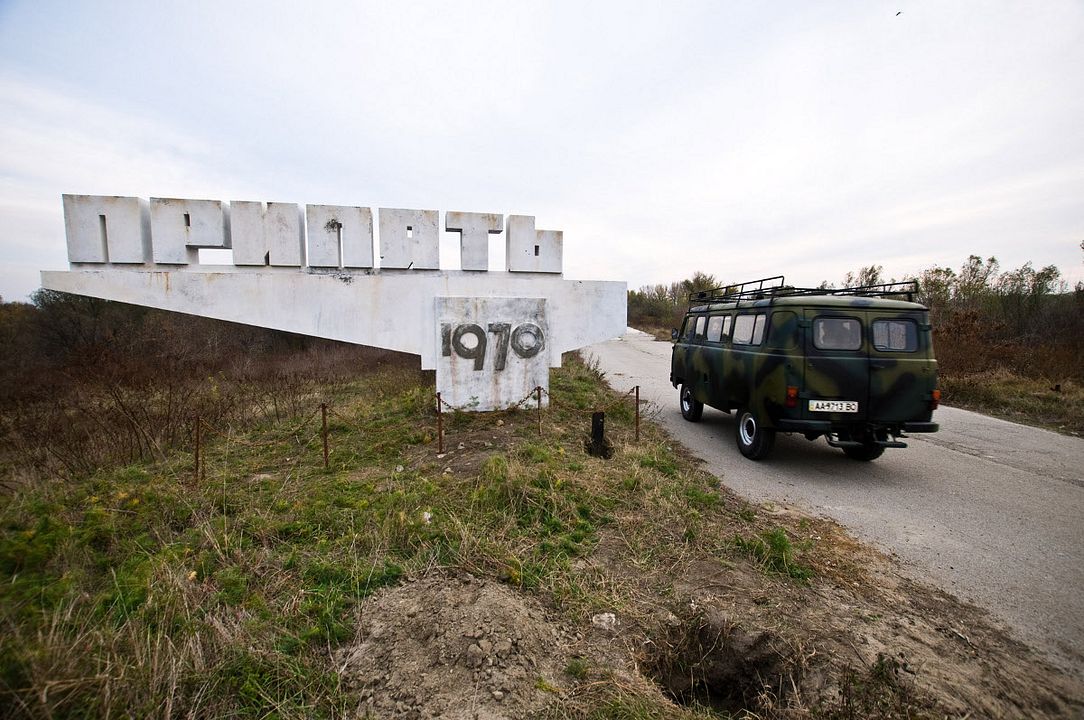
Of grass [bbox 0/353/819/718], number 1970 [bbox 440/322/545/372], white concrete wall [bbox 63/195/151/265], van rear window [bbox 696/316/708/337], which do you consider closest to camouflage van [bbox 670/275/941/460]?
grass [bbox 0/353/819/718]

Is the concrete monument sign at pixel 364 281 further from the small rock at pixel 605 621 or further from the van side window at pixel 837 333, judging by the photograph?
the small rock at pixel 605 621

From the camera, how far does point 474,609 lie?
2.83 metres

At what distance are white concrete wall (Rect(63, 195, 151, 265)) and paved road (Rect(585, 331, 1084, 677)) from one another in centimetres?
850

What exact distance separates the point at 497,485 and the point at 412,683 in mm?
2242

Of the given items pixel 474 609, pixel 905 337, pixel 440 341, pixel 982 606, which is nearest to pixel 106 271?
pixel 440 341

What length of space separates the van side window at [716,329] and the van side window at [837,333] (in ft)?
5.34

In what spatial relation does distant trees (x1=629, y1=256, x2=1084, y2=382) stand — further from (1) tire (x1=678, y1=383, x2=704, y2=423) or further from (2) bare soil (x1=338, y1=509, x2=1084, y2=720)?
(2) bare soil (x1=338, y1=509, x2=1084, y2=720)

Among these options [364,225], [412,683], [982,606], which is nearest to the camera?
[412,683]

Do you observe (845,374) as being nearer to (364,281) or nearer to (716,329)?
(716,329)

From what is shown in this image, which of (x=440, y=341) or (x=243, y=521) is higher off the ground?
(x=440, y=341)

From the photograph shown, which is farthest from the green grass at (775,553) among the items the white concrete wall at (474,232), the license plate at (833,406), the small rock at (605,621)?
the white concrete wall at (474,232)

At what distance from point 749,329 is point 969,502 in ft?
9.70

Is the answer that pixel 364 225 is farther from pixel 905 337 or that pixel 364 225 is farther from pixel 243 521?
pixel 905 337

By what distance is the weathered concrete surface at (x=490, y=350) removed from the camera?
25.4 ft
